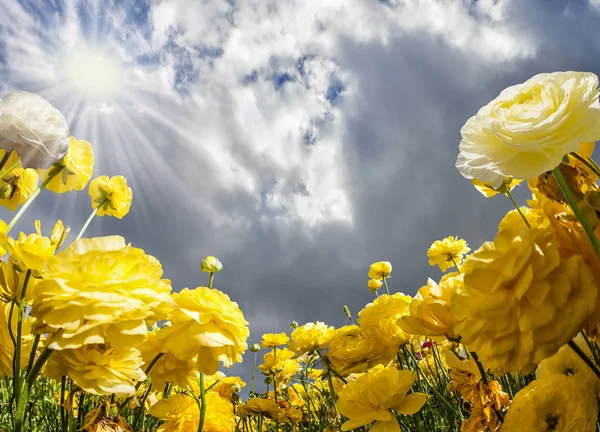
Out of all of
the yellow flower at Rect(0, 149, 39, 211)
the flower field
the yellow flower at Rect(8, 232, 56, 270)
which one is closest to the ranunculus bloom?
the flower field

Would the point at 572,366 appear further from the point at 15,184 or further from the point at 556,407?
the point at 15,184

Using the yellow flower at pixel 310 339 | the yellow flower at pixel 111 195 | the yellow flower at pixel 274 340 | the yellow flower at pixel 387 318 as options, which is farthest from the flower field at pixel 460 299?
the yellow flower at pixel 274 340

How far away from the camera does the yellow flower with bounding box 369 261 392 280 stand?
3637 millimetres

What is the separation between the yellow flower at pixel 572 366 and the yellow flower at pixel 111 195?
1.57 meters

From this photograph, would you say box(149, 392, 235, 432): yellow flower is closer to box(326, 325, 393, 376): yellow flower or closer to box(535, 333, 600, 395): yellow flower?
box(326, 325, 393, 376): yellow flower

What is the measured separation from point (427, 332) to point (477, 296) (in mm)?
379

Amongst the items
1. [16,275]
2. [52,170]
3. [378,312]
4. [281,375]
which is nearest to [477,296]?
[16,275]

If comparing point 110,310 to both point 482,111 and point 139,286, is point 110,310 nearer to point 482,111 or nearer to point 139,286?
point 139,286

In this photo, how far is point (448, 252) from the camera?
3.43 m

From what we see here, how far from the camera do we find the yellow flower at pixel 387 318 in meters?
1.48

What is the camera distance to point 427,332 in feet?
2.93

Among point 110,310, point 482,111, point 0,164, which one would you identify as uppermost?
point 0,164

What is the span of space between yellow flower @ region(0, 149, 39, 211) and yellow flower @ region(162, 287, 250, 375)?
74 cm

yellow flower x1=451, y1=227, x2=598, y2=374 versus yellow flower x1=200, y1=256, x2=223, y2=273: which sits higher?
yellow flower x1=200, y1=256, x2=223, y2=273
